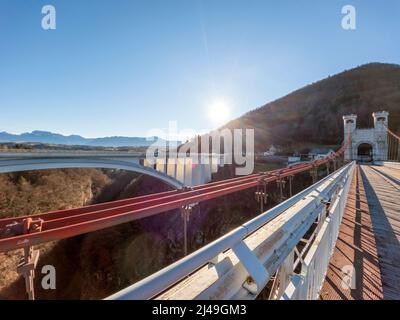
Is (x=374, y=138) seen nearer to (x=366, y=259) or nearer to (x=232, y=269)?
A: (x=366, y=259)

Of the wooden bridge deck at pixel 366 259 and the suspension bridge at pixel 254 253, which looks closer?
the suspension bridge at pixel 254 253

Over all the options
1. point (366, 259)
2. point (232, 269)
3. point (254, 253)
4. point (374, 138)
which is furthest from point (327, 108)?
point (232, 269)

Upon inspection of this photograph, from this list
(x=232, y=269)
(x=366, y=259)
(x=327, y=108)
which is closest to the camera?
(x=232, y=269)

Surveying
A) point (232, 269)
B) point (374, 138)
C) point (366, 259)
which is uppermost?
point (374, 138)

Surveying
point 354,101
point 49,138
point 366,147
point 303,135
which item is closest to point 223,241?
point 366,147

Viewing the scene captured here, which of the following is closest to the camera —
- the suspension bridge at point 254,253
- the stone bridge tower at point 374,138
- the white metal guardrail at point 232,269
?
the white metal guardrail at point 232,269

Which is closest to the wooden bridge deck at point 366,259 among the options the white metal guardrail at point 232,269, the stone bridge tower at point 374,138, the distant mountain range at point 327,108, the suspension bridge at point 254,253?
the suspension bridge at point 254,253

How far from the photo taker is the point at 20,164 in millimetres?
11094

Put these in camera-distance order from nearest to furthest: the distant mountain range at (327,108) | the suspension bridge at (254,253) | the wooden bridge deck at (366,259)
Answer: the suspension bridge at (254,253) < the wooden bridge deck at (366,259) < the distant mountain range at (327,108)

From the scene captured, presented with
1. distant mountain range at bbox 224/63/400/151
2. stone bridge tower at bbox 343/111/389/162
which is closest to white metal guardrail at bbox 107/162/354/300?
stone bridge tower at bbox 343/111/389/162

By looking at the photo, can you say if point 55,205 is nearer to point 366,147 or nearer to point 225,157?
point 225,157

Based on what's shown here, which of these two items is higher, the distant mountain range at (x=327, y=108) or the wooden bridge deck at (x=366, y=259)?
the distant mountain range at (x=327, y=108)

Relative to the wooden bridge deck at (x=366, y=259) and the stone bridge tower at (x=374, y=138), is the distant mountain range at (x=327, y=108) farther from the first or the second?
the wooden bridge deck at (x=366, y=259)
